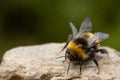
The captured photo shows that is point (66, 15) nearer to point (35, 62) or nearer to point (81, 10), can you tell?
point (81, 10)

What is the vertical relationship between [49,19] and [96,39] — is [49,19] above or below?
above

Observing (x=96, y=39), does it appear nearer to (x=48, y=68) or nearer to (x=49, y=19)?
(x=48, y=68)

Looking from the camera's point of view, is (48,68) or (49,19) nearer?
(48,68)

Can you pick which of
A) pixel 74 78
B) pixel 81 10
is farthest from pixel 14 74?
pixel 81 10

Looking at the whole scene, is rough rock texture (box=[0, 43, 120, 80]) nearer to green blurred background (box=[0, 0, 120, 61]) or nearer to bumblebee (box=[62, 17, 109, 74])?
bumblebee (box=[62, 17, 109, 74])

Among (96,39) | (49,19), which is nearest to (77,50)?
(96,39)

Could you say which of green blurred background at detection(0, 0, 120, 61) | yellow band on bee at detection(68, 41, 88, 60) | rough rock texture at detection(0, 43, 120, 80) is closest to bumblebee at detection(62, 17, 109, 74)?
yellow band on bee at detection(68, 41, 88, 60)
